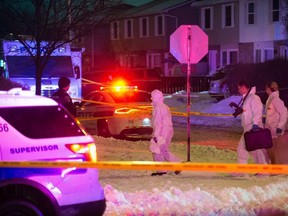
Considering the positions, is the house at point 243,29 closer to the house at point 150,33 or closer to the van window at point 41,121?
the house at point 150,33

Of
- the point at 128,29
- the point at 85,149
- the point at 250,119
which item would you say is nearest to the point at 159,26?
the point at 128,29

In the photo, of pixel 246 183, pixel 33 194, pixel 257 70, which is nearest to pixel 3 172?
pixel 33 194

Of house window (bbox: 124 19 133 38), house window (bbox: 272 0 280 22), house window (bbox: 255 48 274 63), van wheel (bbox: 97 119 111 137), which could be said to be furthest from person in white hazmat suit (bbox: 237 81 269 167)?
house window (bbox: 124 19 133 38)

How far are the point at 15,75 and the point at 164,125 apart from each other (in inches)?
459

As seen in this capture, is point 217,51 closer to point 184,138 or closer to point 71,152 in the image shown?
point 184,138

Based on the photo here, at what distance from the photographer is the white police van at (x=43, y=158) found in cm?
557

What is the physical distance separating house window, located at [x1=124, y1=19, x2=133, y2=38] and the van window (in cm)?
4684

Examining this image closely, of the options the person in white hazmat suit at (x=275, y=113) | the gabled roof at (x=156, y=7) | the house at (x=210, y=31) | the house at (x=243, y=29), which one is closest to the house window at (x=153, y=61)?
the house at (x=210, y=31)

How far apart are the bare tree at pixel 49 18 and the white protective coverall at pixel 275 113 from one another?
5.78 metres

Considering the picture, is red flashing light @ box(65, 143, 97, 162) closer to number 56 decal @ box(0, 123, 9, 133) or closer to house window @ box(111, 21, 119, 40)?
number 56 decal @ box(0, 123, 9, 133)

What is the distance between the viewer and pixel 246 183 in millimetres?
9102

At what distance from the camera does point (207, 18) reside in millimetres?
44812

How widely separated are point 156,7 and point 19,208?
148ft

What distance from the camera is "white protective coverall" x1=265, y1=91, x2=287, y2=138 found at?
10.8 m
